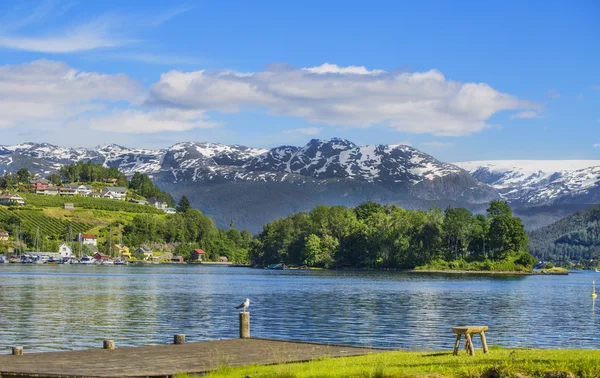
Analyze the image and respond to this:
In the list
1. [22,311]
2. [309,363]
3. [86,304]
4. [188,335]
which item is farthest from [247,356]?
[86,304]

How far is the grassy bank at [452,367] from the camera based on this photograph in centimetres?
2822

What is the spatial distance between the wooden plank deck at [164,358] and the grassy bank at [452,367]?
2.55 metres

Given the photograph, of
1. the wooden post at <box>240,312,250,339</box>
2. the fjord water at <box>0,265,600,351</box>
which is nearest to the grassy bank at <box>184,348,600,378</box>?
the wooden post at <box>240,312,250,339</box>

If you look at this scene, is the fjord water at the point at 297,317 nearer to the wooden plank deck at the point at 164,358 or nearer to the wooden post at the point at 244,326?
the wooden post at the point at 244,326

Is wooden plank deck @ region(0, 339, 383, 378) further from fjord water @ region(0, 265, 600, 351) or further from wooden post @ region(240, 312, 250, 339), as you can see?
fjord water @ region(0, 265, 600, 351)

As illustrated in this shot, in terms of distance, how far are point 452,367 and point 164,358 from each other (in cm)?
1270

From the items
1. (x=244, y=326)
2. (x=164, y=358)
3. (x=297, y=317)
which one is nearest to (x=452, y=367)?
(x=164, y=358)

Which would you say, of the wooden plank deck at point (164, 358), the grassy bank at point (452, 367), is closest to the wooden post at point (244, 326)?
the wooden plank deck at point (164, 358)

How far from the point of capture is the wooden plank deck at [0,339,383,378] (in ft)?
102

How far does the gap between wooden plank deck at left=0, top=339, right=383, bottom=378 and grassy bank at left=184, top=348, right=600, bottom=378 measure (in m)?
2.55

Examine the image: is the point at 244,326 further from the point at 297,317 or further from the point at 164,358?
→ the point at 297,317

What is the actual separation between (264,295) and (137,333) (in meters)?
48.0

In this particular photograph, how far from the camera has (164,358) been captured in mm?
36031

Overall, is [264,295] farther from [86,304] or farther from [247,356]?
[247,356]
